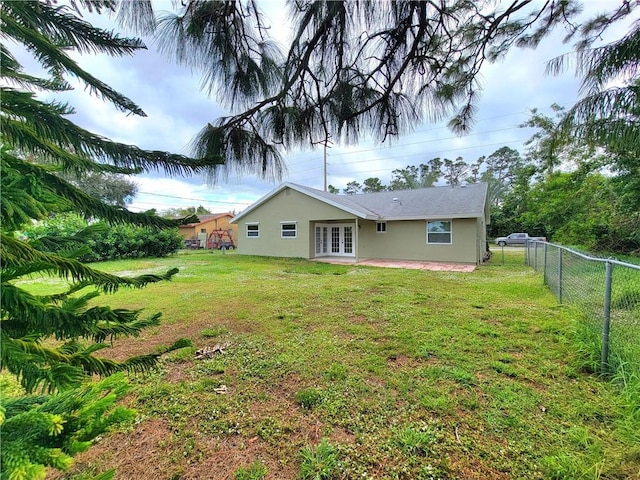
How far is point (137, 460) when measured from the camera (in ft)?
6.73

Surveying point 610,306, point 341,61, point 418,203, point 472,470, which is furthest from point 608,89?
point 418,203

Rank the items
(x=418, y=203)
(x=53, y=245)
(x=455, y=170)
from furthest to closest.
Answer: (x=455, y=170)
(x=418, y=203)
(x=53, y=245)

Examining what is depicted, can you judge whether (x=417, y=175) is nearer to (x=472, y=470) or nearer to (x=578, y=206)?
(x=578, y=206)

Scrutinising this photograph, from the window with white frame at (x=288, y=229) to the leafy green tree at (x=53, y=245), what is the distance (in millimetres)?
13396

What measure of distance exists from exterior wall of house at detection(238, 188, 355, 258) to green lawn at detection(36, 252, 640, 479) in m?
9.47

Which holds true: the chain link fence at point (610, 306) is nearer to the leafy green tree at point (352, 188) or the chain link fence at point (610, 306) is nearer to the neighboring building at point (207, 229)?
the neighboring building at point (207, 229)

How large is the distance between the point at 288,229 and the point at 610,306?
13.2 meters

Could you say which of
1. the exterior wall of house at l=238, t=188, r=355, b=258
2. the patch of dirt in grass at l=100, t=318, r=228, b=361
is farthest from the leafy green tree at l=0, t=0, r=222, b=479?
the exterior wall of house at l=238, t=188, r=355, b=258

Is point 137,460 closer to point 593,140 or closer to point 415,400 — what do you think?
point 415,400

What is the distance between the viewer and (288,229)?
15.4 meters

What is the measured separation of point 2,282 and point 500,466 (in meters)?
2.77

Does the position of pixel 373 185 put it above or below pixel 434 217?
above

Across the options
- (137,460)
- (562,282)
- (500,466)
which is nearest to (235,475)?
(137,460)

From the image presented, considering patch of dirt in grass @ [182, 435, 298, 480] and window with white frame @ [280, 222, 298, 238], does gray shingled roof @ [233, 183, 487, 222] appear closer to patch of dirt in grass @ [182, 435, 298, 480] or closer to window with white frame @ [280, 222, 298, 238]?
window with white frame @ [280, 222, 298, 238]
